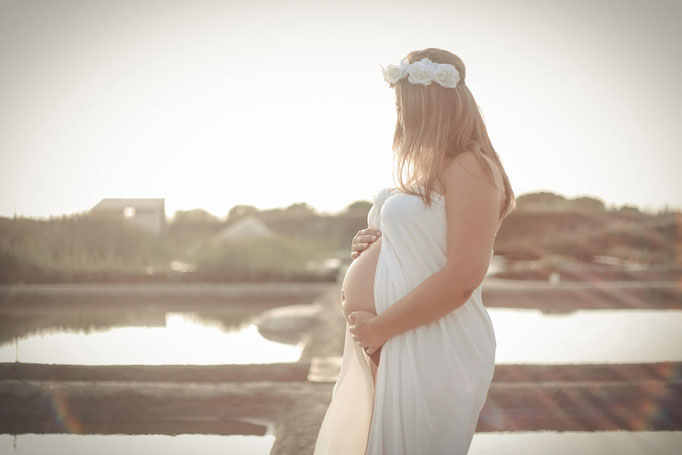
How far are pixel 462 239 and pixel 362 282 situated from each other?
1.30 feet

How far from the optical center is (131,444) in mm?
3174

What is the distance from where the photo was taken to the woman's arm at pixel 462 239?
1283 millimetres

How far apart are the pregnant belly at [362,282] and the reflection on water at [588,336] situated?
390 centimetres

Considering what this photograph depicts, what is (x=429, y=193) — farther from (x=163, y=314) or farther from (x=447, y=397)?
(x=163, y=314)

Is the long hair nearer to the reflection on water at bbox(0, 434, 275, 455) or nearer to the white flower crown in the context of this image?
the white flower crown

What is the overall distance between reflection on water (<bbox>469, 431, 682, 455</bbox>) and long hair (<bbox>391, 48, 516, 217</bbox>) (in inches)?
86.0

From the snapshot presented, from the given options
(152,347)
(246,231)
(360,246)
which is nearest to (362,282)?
(360,246)

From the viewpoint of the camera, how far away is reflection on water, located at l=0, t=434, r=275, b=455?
121 inches

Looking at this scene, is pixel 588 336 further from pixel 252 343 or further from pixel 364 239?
pixel 364 239

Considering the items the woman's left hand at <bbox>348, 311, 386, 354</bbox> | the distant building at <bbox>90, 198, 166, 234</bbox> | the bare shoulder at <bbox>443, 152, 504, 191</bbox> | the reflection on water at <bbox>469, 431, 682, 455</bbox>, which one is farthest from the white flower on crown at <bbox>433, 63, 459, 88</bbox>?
the distant building at <bbox>90, 198, 166, 234</bbox>

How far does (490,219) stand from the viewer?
1297 mm

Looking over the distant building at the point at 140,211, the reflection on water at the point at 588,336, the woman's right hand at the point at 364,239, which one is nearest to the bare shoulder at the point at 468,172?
the woman's right hand at the point at 364,239

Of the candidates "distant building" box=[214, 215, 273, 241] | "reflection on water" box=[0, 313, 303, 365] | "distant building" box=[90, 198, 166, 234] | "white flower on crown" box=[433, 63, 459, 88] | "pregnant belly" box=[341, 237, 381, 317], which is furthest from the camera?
"distant building" box=[214, 215, 273, 241]

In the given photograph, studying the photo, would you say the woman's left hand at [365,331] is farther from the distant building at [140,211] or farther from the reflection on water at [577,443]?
the distant building at [140,211]
